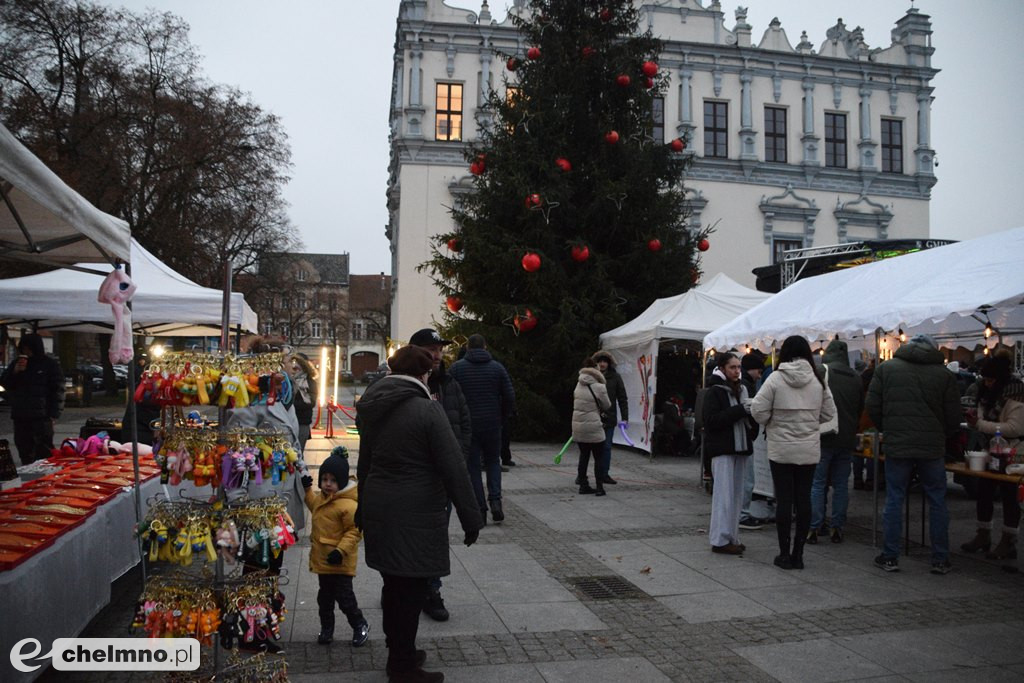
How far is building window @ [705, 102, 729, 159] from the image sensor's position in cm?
3575

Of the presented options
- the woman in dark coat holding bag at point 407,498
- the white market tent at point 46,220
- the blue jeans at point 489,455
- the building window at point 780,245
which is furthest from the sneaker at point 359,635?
the building window at point 780,245

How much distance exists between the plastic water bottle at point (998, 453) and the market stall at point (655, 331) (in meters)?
7.18

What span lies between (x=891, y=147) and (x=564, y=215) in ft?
87.3

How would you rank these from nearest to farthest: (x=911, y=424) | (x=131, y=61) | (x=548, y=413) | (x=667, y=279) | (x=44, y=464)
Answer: (x=911, y=424) → (x=44, y=464) → (x=548, y=413) → (x=667, y=279) → (x=131, y=61)

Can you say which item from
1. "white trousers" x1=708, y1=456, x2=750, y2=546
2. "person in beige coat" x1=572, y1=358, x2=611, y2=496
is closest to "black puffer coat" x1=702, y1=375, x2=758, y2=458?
"white trousers" x1=708, y1=456, x2=750, y2=546

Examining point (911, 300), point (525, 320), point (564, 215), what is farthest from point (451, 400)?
point (564, 215)

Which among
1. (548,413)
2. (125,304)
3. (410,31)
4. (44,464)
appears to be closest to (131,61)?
(410,31)

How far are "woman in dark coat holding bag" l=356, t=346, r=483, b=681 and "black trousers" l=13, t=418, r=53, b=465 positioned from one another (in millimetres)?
8397

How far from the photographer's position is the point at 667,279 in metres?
18.1

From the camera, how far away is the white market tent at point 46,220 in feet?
12.0

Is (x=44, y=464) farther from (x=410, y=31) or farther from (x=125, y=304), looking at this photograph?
(x=410, y=31)

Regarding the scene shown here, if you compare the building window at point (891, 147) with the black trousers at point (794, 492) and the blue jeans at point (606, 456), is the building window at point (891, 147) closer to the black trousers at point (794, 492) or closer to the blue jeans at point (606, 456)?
the blue jeans at point (606, 456)

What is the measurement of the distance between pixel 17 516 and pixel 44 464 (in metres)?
2.62

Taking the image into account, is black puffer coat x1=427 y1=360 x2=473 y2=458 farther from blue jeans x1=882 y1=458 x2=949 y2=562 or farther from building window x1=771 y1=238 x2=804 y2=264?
building window x1=771 y1=238 x2=804 y2=264
